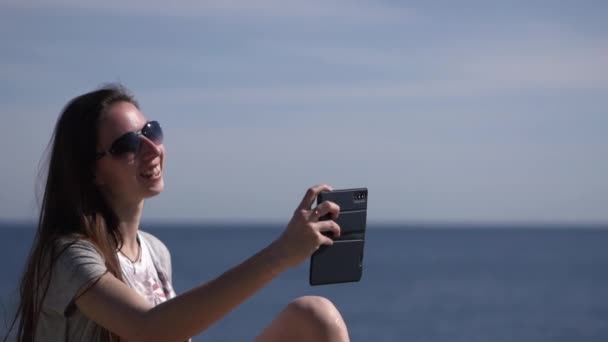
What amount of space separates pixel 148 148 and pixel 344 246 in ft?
2.64

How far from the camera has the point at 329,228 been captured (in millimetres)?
2938

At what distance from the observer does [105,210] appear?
336cm

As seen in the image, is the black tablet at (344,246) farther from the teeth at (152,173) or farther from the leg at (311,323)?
the teeth at (152,173)

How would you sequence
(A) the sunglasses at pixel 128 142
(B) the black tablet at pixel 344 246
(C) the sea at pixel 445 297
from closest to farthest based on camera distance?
(B) the black tablet at pixel 344 246
(A) the sunglasses at pixel 128 142
(C) the sea at pixel 445 297

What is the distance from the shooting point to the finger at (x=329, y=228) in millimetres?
2895

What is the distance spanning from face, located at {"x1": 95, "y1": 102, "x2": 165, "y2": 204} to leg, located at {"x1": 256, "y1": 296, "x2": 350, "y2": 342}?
2.11ft

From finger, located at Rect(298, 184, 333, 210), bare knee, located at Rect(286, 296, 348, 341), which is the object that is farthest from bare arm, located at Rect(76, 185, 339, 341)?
bare knee, located at Rect(286, 296, 348, 341)

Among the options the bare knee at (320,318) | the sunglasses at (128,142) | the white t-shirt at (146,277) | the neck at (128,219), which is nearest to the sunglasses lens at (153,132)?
the sunglasses at (128,142)

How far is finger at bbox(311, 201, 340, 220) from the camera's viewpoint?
2.88 meters

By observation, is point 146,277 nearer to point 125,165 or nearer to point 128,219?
point 128,219

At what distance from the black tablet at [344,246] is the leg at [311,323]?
270 mm

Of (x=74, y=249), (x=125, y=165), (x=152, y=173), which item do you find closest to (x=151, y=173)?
(x=152, y=173)

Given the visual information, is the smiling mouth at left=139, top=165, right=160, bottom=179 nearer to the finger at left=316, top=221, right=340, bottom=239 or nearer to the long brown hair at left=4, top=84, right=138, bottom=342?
the long brown hair at left=4, top=84, right=138, bottom=342

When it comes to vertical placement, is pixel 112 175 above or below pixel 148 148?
below
